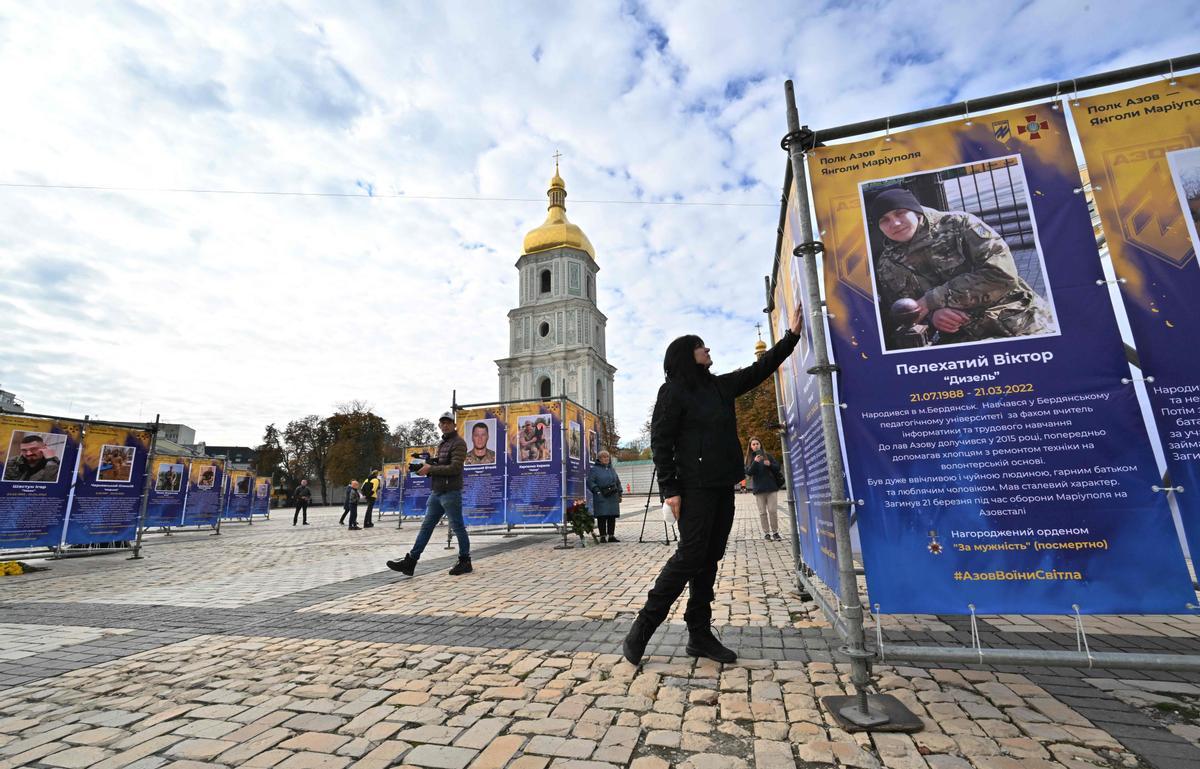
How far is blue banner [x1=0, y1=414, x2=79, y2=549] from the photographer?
353 inches

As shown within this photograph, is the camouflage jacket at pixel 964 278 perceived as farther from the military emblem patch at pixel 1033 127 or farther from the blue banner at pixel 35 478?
the blue banner at pixel 35 478

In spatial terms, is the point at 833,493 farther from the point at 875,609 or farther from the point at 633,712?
the point at 633,712

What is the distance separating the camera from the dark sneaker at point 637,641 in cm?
318

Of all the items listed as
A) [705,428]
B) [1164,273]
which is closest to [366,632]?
[705,428]

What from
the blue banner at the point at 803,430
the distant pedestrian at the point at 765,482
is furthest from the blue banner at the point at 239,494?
the blue banner at the point at 803,430

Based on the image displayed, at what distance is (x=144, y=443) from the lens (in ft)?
35.6

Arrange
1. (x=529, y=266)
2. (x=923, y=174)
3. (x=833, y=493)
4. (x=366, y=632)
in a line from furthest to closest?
(x=529, y=266) < (x=366, y=632) < (x=923, y=174) < (x=833, y=493)

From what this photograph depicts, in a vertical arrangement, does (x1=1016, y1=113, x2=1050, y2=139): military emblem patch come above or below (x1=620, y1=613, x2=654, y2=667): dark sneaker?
above

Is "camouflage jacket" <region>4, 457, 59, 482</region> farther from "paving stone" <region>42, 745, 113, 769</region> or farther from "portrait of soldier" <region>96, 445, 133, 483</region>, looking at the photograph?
"paving stone" <region>42, 745, 113, 769</region>

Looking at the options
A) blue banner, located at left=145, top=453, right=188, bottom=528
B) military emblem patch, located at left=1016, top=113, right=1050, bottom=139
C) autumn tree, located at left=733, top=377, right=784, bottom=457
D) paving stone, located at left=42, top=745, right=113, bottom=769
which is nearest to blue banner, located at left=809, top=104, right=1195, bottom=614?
military emblem patch, located at left=1016, top=113, right=1050, bottom=139

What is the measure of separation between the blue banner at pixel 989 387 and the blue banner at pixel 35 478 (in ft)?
41.3

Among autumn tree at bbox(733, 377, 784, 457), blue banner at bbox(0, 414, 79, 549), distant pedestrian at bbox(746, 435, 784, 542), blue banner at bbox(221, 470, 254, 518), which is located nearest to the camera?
blue banner at bbox(0, 414, 79, 549)

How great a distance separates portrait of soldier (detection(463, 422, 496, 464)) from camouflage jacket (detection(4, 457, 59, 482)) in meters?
7.05

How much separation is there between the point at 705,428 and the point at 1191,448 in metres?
2.16
